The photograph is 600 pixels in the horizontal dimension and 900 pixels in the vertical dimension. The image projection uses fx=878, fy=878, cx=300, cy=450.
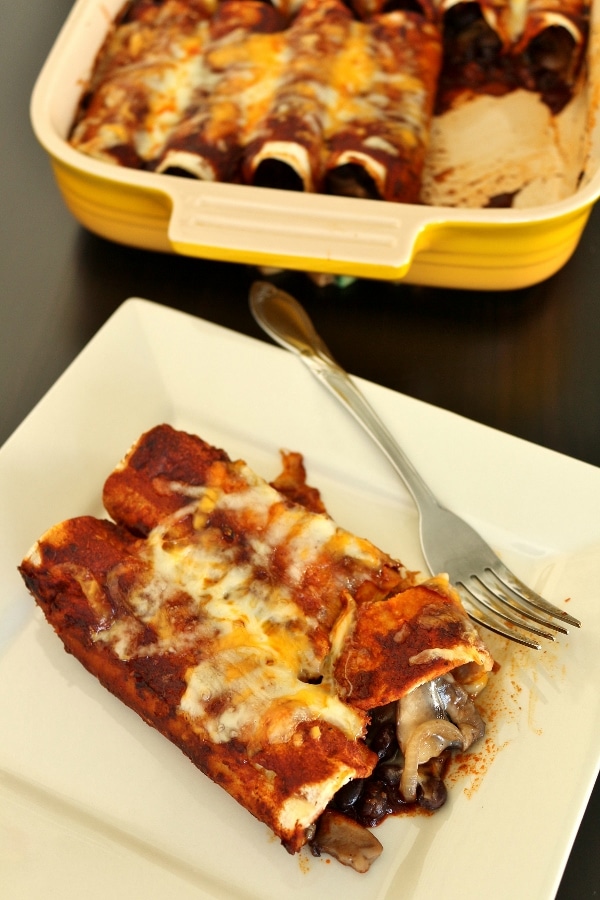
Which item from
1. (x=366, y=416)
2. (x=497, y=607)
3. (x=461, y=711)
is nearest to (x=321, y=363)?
(x=366, y=416)

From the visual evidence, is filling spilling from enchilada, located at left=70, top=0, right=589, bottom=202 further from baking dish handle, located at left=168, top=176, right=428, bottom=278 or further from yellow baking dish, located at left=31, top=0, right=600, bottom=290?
baking dish handle, located at left=168, top=176, right=428, bottom=278

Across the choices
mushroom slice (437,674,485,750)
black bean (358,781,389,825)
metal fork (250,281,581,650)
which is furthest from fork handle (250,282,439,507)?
black bean (358,781,389,825)

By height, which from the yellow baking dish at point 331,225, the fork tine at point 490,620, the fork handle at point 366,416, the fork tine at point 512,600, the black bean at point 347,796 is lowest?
the black bean at point 347,796

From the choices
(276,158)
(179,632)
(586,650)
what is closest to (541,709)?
(586,650)

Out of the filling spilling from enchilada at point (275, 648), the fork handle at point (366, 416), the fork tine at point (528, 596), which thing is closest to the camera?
the filling spilling from enchilada at point (275, 648)

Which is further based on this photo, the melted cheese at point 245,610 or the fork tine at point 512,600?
the fork tine at point 512,600

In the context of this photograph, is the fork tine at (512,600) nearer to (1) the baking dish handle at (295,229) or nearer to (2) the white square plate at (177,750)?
(2) the white square plate at (177,750)

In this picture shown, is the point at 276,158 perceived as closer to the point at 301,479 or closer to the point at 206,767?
the point at 301,479

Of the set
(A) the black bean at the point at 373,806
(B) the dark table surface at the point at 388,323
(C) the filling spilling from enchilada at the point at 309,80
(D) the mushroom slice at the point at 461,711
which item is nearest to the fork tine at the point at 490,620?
(D) the mushroom slice at the point at 461,711
